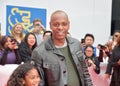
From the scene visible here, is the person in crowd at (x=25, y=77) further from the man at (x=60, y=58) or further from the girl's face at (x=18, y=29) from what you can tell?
the girl's face at (x=18, y=29)

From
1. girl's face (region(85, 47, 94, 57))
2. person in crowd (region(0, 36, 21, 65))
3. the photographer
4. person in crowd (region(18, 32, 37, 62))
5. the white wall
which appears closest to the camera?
person in crowd (region(0, 36, 21, 65))

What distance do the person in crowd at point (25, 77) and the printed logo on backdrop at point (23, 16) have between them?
5.61m

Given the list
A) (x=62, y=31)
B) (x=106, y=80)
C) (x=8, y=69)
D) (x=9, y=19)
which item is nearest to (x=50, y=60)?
(x=62, y=31)

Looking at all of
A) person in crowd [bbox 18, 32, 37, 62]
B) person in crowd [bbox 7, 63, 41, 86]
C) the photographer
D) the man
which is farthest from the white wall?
person in crowd [bbox 7, 63, 41, 86]

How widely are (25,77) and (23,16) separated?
19.6ft

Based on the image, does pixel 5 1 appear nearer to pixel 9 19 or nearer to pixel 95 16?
pixel 9 19

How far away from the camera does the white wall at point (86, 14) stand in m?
9.35

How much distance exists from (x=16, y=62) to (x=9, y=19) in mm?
2777

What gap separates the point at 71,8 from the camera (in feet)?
31.6

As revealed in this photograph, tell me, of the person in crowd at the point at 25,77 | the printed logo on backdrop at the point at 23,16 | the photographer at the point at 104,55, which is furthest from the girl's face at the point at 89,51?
the person in crowd at the point at 25,77

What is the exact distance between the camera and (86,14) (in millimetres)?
9984

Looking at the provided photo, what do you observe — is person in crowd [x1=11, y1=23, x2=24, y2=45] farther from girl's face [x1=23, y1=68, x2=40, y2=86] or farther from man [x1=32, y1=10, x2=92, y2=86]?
girl's face [x1=23, y1=68, x2=40, y2=86]

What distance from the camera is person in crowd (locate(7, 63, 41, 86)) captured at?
262 cm

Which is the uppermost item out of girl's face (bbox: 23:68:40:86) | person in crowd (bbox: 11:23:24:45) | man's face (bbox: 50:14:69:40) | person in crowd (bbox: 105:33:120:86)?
man's face (bbox: 50:14:69:40)
